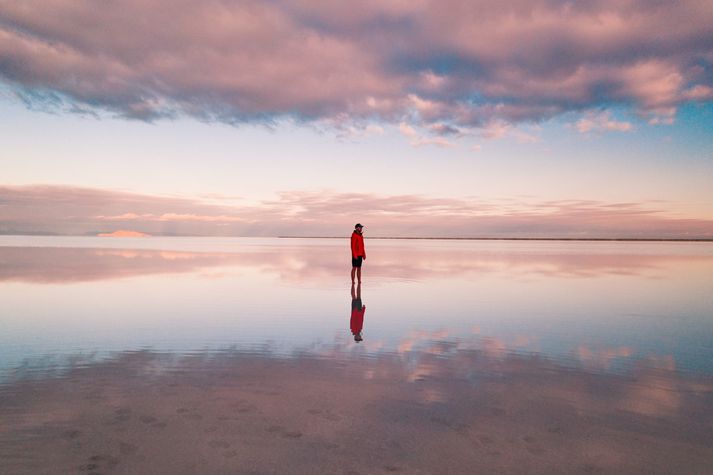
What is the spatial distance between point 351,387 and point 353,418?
104 cm

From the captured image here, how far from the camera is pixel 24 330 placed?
963 cm

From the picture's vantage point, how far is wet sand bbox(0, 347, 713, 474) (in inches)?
164

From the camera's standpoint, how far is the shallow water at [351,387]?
4.31 m

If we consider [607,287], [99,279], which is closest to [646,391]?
[607,287]

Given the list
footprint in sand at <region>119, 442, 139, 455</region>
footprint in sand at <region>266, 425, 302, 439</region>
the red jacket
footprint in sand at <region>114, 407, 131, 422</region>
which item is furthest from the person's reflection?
footprint in sand at <region>119, 442, 139, 455</region>

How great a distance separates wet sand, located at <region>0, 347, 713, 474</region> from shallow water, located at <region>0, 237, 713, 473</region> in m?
0.02

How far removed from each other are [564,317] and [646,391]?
18.9 feet

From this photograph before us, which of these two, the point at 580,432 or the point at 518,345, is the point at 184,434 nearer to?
the point at 580,432

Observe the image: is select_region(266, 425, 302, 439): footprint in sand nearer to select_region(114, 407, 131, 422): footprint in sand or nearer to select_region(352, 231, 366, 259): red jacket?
select_region(114, 407, 131, 422): footprint in sand

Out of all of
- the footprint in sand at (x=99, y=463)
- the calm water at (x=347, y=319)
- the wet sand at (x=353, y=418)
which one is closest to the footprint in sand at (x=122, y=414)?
the wet sand at (x=353, y=418)

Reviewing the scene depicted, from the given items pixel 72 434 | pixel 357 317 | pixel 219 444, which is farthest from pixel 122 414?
pixel 357 317

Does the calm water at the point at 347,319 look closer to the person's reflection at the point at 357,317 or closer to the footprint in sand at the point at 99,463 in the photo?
the person's reflection at the point at 357,317

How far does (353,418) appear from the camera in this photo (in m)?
5.13

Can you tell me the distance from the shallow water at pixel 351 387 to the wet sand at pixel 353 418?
0.08ft
